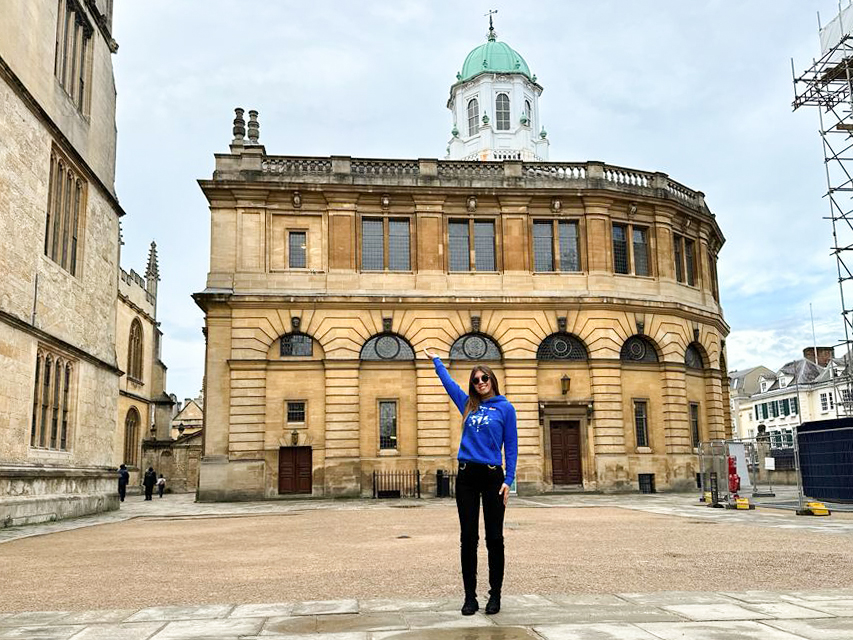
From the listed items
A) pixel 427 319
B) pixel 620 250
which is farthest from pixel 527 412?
pixel 620 250

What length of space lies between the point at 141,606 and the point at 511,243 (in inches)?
994

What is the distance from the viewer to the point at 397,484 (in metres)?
28.6

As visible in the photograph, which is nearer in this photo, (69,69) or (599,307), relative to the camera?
(69,69)

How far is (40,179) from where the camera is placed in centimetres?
1912

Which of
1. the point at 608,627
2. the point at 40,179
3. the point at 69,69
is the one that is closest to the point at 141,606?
the point at 608,627

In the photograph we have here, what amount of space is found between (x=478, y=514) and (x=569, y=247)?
85.8 ft

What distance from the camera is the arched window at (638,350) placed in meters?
31.0

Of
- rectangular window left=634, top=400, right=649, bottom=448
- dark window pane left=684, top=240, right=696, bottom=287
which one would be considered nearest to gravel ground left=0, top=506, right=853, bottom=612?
rectangular window left=634, top=400, right=649, bottom=448

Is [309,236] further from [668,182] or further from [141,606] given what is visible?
[141,606]

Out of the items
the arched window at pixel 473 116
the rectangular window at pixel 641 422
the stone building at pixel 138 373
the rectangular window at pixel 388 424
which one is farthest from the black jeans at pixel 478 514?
the arched window at pixel 473 116

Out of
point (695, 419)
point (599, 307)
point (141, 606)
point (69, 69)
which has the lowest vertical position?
point (141, 606)

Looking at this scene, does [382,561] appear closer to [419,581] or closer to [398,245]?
[419,581]

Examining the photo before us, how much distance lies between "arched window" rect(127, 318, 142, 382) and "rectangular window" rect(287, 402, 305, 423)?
2453 centimetres

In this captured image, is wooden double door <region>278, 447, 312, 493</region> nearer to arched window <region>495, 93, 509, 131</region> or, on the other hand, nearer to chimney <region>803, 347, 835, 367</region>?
arched window <region>495, 93, 509, 131</region>
